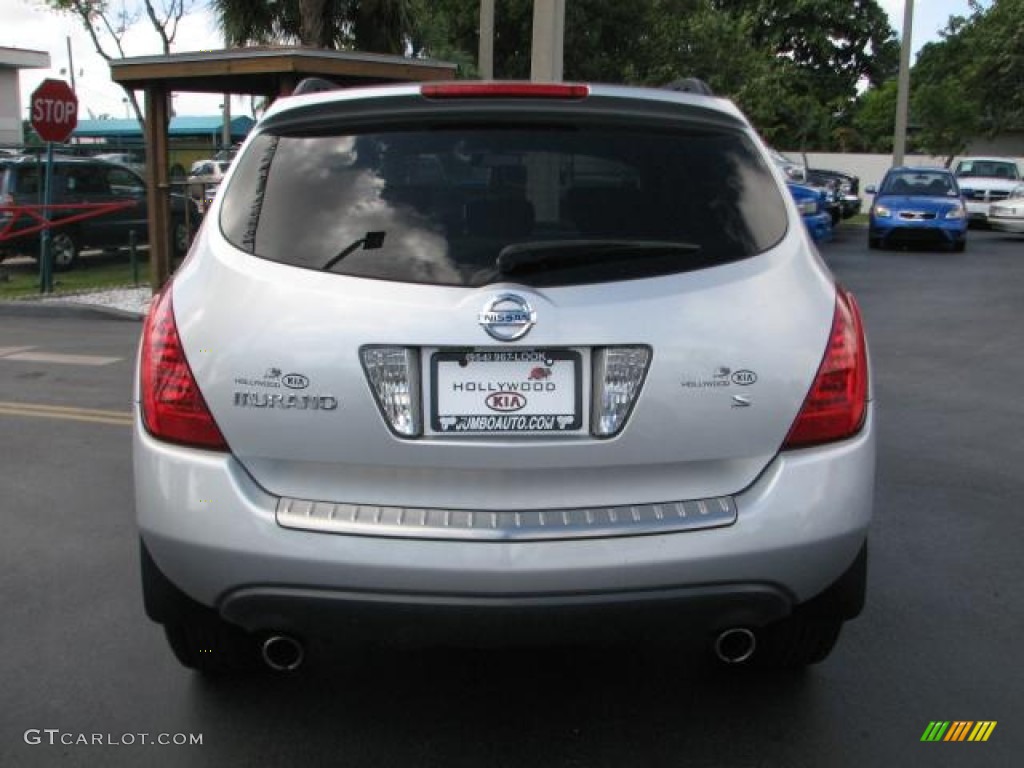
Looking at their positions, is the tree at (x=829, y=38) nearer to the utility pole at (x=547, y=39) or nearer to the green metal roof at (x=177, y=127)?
the green metal roof at (x=177, y=127)

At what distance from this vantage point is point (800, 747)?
10.2 ft

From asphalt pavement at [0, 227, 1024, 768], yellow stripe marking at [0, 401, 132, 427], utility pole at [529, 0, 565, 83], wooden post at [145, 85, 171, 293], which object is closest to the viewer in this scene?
asphalt pavement at [0, 227, 1024, 768]

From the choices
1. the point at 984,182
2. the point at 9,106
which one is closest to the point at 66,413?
the point at 984,182

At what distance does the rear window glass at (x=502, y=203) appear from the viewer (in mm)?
2775

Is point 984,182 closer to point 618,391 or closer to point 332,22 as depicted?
point 332,22

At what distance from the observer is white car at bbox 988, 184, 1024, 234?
22688mm

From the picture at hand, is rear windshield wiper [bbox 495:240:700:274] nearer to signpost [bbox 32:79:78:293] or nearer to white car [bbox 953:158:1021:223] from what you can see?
signpost [bbox 32:79:78:293]

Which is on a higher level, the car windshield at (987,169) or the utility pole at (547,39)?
the utility pole at (547,39)

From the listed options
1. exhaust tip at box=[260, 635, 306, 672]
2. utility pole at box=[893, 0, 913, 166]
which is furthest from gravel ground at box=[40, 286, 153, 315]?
utility pole at box=[893, 0, 913, 166]

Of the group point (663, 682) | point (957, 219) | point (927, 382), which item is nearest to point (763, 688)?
point (663, 682)

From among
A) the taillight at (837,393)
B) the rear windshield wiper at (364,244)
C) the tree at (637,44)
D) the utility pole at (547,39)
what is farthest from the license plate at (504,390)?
the tree at (637,44)

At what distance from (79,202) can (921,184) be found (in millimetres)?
15201

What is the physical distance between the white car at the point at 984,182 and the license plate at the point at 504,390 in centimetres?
2571

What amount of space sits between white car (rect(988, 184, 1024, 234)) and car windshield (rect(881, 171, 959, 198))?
2.08 m
